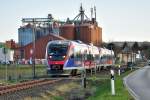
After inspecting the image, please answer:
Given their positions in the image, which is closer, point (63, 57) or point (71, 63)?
point (63, 57)

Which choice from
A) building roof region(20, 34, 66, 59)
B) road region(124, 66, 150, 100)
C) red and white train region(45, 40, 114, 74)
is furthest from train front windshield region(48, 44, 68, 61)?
building roof region(20, 34, 66, 59)

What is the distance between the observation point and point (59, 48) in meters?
52.6

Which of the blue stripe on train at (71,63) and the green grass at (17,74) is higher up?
the blue stripe on train at (71,63)

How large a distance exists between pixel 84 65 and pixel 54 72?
8261 mm

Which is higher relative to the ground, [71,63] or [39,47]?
[39,47]

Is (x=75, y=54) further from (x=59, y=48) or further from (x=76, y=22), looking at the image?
(x=76, y=22)

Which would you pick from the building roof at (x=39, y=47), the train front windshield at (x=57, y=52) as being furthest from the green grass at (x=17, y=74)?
the building roof at (x=39, y=47)

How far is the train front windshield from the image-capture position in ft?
171

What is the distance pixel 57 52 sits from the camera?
52.4 meters

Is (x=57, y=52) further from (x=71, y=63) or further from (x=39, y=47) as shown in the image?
(x=39, y=47)

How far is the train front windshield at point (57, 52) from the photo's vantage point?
5197cm

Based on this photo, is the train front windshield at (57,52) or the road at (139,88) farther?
the train front windshield at (57,52)

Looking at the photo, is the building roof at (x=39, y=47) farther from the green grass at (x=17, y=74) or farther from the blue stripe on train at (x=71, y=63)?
the blue stripe on train at (x=71, y=63)

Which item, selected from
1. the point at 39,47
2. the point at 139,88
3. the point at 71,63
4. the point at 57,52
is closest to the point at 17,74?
the point at 57,52
